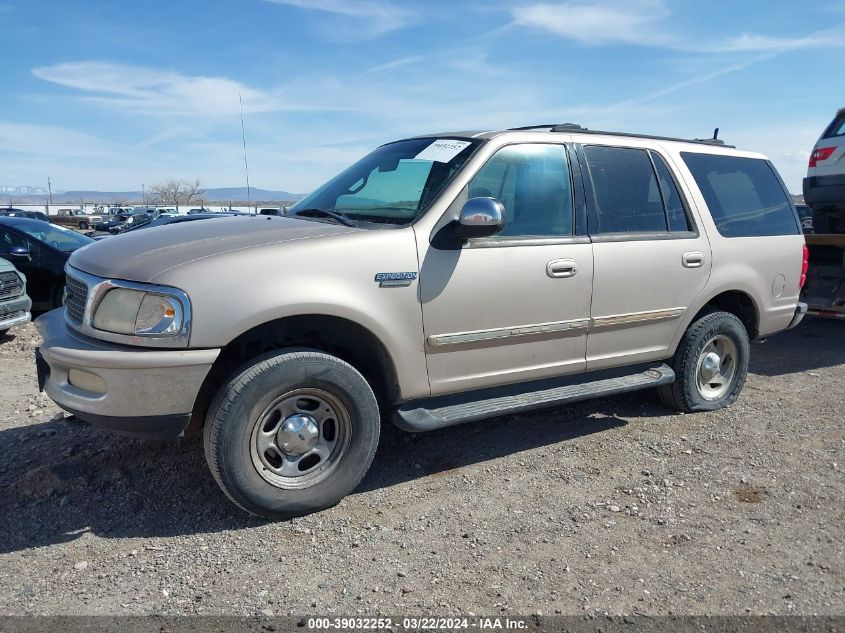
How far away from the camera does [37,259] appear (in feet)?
28.4

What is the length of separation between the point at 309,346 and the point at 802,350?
20.1ft

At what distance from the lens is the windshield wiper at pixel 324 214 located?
381cm

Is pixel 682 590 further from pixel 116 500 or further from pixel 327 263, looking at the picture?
pixel 116 500

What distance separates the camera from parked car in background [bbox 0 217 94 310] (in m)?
8.59

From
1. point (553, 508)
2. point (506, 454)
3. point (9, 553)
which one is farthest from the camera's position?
point (506, 454)

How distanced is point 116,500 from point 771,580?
320cm

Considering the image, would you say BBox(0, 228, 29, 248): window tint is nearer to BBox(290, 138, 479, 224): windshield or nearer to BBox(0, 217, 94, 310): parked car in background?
BBox(0, 217, 94, 310): parked car in background


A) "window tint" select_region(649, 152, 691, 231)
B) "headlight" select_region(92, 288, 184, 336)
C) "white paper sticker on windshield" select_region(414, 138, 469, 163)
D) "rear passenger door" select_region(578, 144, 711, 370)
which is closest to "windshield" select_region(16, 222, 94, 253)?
"white paper sticker on windshield" select_region(414, 138, 469, 163)

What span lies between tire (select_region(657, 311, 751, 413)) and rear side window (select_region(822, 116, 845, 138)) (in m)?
4.04

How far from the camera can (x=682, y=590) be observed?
2787 millimetres

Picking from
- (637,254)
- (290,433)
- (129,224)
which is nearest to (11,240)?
(290,433)

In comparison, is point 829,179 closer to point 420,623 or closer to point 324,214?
point 324,214

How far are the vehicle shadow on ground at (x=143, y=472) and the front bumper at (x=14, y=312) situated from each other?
3.28 meters

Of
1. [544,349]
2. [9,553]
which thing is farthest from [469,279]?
[9,553]
